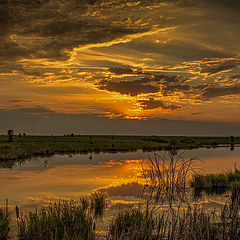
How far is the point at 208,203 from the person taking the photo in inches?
659

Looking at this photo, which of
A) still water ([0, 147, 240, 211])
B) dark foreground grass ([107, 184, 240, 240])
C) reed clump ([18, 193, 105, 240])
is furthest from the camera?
still water ([0, 147, 240, 211])

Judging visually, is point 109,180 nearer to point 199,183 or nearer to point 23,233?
point 199,183

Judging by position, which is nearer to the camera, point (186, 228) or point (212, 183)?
point (186, 228)

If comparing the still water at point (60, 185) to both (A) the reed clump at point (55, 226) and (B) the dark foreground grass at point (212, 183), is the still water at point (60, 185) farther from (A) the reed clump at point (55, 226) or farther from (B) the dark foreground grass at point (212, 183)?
(A) the reed clump at point (55, 226)

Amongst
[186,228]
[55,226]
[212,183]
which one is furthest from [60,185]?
[186,228]

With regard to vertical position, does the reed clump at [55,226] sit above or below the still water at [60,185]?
above

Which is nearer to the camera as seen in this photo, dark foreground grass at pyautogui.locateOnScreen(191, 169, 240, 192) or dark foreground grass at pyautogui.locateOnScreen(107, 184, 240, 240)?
dark foreground grass at pyautogui.locateOnScreen(107, 184, 240, 240)

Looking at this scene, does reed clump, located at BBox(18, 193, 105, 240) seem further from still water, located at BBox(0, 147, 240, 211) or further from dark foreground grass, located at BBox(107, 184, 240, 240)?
still water, located at BBox(0, 147, 240, 211)

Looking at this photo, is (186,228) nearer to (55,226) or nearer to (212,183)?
(55,226)

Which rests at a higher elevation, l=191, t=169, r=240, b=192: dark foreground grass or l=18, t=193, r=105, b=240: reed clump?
l=18, t=193, r=105, b=240: reed clump

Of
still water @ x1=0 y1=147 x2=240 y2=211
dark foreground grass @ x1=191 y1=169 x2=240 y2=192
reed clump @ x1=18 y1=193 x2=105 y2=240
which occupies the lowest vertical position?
still water @ x1=0 y1=147 x2=240 y2=211

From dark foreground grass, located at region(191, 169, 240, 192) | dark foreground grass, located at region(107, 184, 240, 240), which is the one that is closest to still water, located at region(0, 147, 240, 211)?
dark foreground grass, located at region(191, 169, 240, 192)

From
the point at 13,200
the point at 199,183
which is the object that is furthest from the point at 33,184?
the point at 199,183

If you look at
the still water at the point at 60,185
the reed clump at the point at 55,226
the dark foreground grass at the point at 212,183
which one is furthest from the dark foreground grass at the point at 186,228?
the dark foreground grass at the point at 212,183
